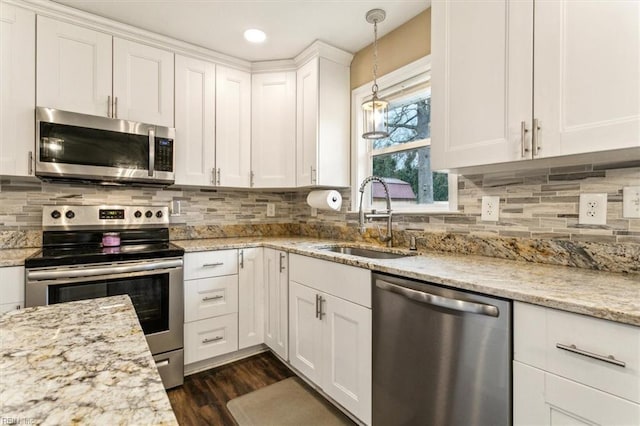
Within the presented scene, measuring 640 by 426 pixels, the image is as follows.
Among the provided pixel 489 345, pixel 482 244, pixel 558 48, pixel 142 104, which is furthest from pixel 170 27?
pixel 489 345

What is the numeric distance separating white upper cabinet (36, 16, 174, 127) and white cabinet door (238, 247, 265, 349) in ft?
3.80

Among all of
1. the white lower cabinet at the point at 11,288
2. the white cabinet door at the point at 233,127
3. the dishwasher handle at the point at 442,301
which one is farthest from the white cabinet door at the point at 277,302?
the white lower cabinet at the point at 11,288

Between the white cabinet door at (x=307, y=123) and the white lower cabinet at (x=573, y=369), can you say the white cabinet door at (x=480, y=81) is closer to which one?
the white lower cabinet at (x=573, y=369)

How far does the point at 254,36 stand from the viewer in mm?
2324

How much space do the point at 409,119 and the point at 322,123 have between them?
2.16ft

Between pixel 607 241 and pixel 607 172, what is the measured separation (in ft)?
0.92

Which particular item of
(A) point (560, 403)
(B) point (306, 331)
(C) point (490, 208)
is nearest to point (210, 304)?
(B) point (306, 331)

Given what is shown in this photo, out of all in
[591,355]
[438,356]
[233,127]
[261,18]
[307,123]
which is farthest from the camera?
[233,127]

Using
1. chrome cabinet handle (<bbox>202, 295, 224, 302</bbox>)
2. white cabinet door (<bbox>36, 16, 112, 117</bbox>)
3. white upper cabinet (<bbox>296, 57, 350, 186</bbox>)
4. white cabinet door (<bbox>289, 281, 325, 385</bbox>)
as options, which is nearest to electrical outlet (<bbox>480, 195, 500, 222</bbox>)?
white cabinet door (<bbox>289, 281, 325, 385</bbox>)

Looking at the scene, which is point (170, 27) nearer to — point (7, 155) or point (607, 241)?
point (7, 155)

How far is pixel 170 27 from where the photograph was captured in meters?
2.23

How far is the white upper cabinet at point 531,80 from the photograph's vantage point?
1.05 m

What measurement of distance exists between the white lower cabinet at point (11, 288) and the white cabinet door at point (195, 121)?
1058 millimetres

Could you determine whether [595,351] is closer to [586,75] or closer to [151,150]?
[586,75]
